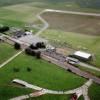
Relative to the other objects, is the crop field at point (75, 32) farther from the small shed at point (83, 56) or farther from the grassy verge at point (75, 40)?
the small shed at point (83, 56)

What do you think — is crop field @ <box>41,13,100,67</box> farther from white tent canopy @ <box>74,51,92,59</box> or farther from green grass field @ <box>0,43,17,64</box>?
green grass field @ <box>0,43,17,64</box>

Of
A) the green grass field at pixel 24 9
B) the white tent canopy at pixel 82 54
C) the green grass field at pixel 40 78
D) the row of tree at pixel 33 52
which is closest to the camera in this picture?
the green grass field at pixel 40 78

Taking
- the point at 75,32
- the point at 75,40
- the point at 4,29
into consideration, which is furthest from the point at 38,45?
the point at 4,29

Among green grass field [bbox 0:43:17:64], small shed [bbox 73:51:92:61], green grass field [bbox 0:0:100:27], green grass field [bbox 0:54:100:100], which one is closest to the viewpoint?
green grass field [bbox 0:54:100:100]

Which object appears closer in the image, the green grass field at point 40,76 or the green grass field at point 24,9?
the green grass field at point 40,76

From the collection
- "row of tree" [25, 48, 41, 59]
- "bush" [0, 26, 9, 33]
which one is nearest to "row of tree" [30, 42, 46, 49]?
"row of tree" [25, 48, 41, 59]

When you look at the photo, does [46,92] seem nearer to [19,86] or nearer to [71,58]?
[19,86]

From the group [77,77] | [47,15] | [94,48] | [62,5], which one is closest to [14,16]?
[47,15]

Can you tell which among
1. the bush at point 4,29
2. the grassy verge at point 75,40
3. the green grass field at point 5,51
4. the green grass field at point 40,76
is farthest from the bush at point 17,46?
the bush at point 4,29
